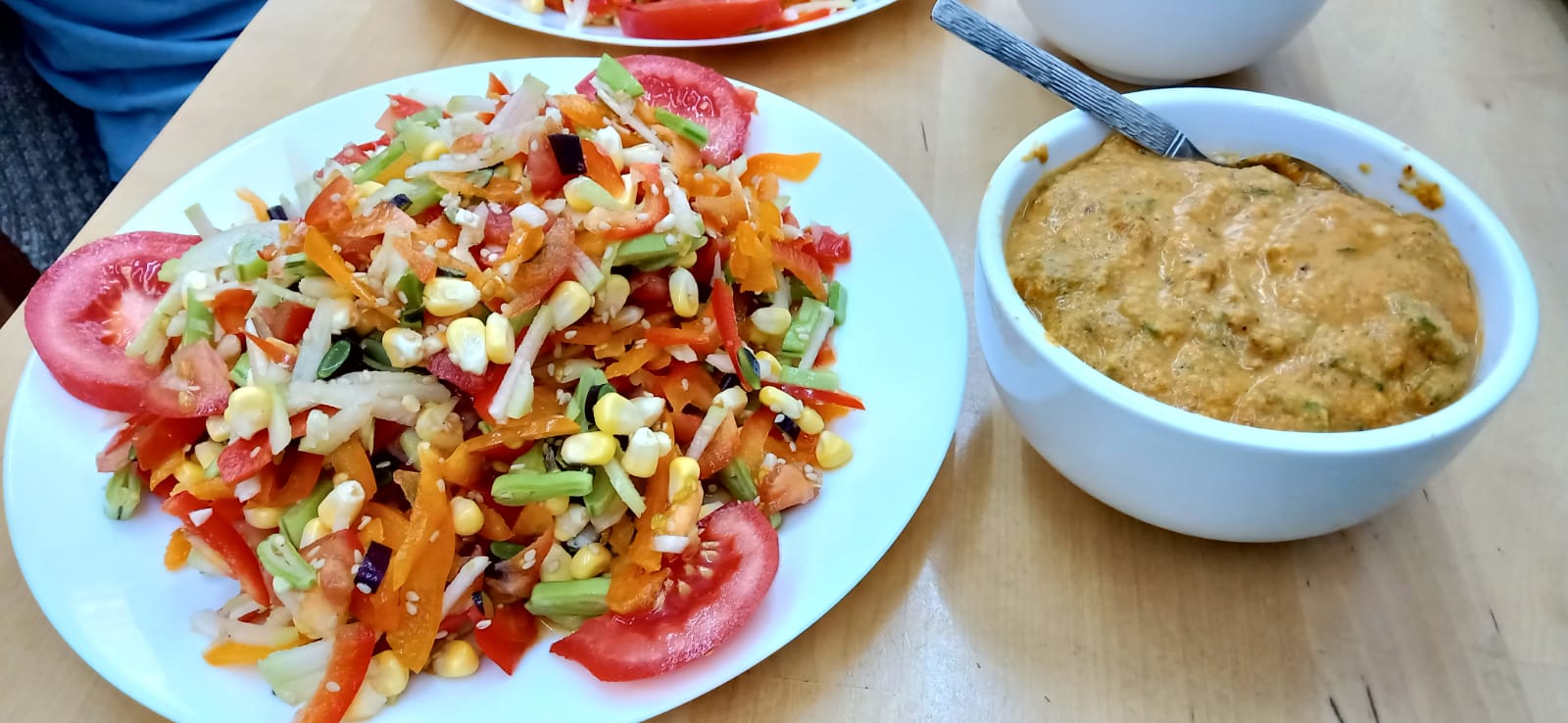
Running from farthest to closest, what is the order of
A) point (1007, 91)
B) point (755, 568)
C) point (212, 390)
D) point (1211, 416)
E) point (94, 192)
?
1. point (94, 192)
2. point (1007, 91)
3. point (212, 390)
4. point (755, 568)
5. point (1211, 416)

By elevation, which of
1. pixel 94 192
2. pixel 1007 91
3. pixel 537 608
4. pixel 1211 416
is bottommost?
pixel 94 192

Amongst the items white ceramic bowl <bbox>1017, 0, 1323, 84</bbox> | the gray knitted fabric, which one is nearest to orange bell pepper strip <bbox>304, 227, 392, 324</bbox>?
white ceramic bowl <bbox>1017, 0, 1323, 84</bbox>

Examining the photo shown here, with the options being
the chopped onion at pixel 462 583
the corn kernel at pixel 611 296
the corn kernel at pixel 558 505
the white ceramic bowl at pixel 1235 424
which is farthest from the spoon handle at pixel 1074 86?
the chopped onion at pixel 462 583

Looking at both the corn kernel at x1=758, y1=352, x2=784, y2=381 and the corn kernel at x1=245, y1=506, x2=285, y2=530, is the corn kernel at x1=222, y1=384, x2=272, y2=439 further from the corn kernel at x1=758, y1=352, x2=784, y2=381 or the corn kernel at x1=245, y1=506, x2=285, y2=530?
the corn kernel at x1=758, y1=352, x2=784, y2=381

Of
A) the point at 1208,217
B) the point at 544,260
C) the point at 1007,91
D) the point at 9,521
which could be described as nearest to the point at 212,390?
the point at 9,521

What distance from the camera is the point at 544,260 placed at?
1.11m

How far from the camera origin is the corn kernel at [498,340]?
104cm

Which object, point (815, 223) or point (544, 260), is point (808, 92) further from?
point (544, 260)

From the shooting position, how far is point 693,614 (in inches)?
36.5

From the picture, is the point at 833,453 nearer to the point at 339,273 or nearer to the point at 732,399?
the point at 732,399

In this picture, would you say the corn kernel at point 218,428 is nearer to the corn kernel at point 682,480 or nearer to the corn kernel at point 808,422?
the corn kernel at point 682,480

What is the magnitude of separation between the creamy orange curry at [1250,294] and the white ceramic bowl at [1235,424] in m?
0.03

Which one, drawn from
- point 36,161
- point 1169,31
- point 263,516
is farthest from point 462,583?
point 36,161

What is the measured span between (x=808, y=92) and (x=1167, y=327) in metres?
0.94
